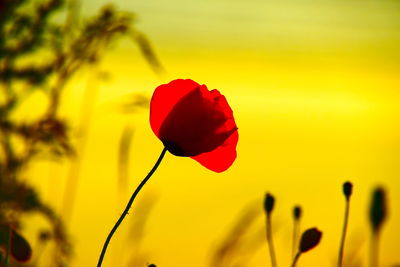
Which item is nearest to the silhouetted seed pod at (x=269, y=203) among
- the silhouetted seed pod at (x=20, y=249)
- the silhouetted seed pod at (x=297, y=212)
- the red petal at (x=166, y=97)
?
the silhouetted seed pod at (x=297, y=212)

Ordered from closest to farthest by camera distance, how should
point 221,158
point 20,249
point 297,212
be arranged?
point 20,249
point 221,158
point 297,212

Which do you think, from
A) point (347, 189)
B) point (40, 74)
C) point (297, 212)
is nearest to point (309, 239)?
point (347, 189)

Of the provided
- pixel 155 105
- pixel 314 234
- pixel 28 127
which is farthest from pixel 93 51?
pixel 314 234

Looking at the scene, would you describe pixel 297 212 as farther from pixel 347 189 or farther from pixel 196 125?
pixel 196 125

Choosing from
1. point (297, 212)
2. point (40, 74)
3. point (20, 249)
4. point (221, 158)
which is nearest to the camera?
point (20, 249)

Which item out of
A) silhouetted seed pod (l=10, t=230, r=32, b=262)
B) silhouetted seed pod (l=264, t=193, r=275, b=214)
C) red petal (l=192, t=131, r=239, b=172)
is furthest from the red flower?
silhouetted seed pod (l=10, t=230, r=32, b=262)

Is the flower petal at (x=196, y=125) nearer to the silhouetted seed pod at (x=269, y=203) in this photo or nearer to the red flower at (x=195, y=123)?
the red flower at (x=195, y=123)

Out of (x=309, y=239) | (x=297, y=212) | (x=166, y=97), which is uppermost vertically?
(x=166, y=97)
